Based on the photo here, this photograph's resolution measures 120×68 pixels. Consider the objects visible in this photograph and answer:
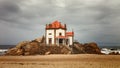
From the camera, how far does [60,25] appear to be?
65.2 meters

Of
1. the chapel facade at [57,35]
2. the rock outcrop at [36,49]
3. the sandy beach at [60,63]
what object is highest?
the chapel facade at [57,35]

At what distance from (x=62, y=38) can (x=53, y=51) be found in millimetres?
6701

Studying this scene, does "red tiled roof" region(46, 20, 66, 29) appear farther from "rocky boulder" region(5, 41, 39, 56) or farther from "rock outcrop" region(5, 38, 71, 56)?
"rocky boulder" region(5, 41, 39, 56)

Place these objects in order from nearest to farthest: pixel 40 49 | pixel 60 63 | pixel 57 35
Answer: pixel 60 63 < pixel 40 49 < pixel 57 35

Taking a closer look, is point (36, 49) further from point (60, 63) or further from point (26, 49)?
point (60, 63)

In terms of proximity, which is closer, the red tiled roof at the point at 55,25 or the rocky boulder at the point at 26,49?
the rocky boulder at the point at 26,49

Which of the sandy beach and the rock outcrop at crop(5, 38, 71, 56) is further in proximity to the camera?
the rock outcrop at crop(5, 38, 71, 56)

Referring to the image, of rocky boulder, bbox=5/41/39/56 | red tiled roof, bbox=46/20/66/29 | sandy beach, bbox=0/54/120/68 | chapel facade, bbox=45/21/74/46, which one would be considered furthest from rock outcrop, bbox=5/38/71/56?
sandy beach, bbox=0/54/120/68

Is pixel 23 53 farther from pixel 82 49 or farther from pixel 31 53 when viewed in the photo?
pixel 82 49

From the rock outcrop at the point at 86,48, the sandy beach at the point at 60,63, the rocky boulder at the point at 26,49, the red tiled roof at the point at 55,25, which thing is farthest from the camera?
the red tiled roof at the point at 55,25

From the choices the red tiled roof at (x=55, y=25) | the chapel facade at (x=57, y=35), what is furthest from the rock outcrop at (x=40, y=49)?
the red tiled roof at (x=55, y=25)

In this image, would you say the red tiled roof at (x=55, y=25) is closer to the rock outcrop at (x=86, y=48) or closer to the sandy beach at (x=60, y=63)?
the rock outcrop at (x=86, y=48)

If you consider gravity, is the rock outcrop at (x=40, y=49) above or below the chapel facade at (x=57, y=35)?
below

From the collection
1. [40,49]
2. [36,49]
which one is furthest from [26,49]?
[40,49]
